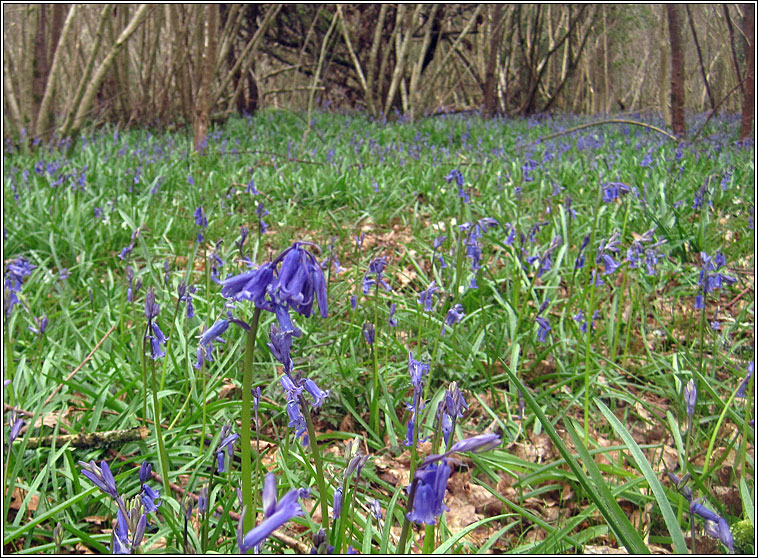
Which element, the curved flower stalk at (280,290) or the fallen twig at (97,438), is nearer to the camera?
the curved flower stalk at (280,290)

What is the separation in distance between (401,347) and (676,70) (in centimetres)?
701

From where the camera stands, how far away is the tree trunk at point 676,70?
7.35 metres

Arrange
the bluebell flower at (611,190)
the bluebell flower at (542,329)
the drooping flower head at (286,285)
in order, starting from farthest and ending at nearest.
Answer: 1. the bluebell flower at (542,329)
2. the bluebell flower at (611,190)
3. the drooping flower head at (286,285)

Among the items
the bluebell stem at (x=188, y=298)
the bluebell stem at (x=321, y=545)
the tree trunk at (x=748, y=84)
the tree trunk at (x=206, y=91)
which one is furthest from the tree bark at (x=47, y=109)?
the tree trunk at (x=748, y=84)

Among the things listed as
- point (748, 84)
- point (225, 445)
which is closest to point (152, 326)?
point (225, 445)

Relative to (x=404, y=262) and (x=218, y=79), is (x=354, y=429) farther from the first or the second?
(x=218, y=79)

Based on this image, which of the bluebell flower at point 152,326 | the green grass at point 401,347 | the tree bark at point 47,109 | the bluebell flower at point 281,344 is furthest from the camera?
the tree bark at point 47,109

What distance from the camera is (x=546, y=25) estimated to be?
50.0ft

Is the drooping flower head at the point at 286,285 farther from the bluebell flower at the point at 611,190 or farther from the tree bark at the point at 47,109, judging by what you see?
the tree bark at the point at 47,109

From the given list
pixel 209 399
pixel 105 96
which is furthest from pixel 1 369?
pixel 105 96

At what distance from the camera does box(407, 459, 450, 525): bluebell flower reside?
80 centimetres

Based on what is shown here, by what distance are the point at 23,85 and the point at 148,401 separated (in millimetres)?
6363

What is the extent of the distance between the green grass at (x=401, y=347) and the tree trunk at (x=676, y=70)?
2159 millimetres

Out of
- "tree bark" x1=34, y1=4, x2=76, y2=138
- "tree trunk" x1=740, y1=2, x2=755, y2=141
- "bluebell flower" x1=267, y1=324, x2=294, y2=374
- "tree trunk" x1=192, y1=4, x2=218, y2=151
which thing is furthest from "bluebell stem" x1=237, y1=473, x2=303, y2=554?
"tree trunk" x1=740, y1=2, x2=755, y2=141
